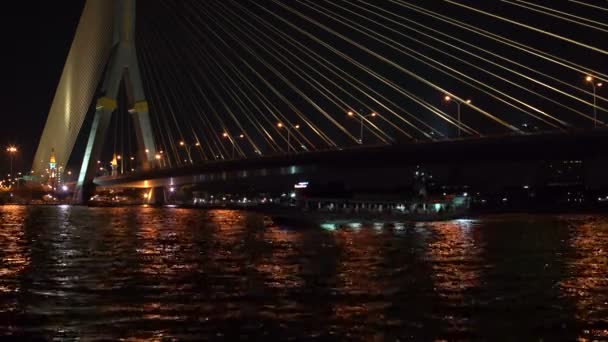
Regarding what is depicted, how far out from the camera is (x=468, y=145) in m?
37.8

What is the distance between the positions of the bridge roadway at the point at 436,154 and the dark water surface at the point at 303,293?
12832mm

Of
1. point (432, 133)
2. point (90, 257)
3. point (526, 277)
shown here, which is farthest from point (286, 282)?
point (432, 133)

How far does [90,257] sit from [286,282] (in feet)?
23.2

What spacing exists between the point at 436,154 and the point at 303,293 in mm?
30133

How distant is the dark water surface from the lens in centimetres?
912

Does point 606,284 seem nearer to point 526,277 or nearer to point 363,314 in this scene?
point 526,277

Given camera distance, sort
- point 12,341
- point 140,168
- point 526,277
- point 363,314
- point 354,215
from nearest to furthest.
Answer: point 12,341, point 363,314, point 526,277, point 354,215, point 140,168

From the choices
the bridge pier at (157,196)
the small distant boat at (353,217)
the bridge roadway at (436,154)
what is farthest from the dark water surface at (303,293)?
the bridge pier at (157,196)

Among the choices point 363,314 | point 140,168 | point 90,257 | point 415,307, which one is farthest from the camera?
point 140,168

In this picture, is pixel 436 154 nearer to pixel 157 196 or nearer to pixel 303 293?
pixel 303 293

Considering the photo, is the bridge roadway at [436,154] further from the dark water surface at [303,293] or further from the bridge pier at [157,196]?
the bridge pier at [157,196]

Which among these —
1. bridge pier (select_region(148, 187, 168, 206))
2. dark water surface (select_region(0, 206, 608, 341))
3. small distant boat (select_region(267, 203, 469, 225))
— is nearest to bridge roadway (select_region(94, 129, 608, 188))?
small distant boat (select_region(267, 203, 469, 225))

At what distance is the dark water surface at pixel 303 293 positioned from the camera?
9.12 meters

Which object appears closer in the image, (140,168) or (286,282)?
(286,282)
